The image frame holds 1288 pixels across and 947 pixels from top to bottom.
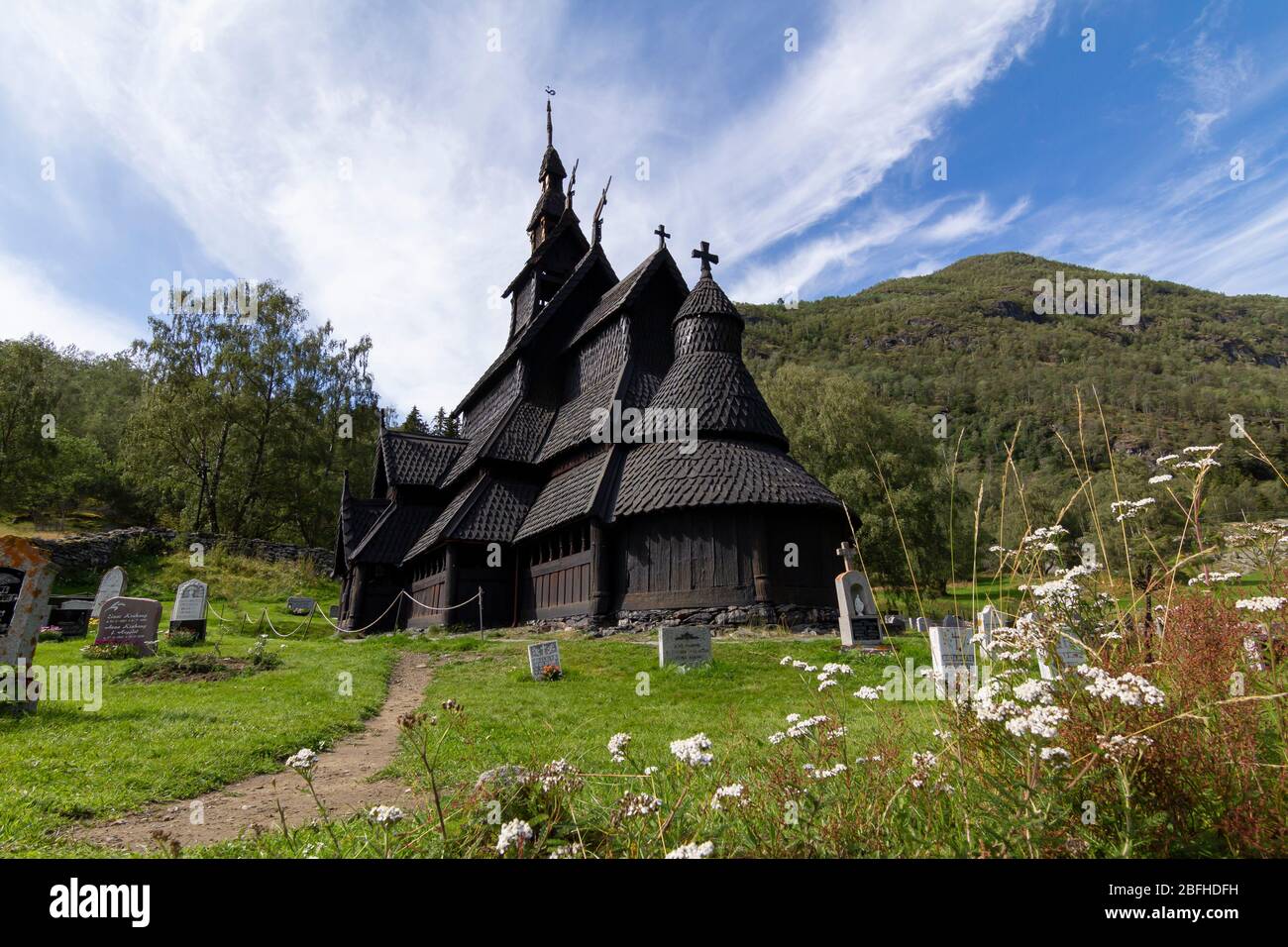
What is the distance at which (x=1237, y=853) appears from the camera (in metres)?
2.33

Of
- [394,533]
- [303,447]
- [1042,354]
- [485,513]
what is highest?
[1042,354]

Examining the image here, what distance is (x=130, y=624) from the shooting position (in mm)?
12812

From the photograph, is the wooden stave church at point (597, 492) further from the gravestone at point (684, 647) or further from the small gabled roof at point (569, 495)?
the gravestone at point (684, 647)

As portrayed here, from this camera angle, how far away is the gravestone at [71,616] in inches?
647

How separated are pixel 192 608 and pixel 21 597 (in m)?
8.38

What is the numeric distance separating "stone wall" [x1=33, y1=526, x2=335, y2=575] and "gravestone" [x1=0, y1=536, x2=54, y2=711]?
77.3 ft

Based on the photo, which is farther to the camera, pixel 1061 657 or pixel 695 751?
pixel 1061 657

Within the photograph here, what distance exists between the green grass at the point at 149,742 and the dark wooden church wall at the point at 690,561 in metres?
6.86

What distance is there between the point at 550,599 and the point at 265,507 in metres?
31.4

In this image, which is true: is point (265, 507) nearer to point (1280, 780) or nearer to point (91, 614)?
point (91, 614)

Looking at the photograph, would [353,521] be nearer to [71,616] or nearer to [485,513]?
[485,513]

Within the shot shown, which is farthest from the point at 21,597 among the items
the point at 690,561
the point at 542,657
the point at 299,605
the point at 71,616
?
the point at 299,605
